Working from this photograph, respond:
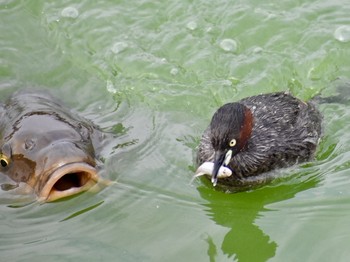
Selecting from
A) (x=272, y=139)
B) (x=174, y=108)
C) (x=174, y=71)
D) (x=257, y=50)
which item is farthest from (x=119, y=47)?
(x=272, y=139)

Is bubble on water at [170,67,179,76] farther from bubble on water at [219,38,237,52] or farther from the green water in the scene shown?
bubble on water at [219,38,237,52]

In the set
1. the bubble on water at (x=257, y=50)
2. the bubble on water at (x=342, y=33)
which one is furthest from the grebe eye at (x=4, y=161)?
the bubble on water at (x=342, y=33)

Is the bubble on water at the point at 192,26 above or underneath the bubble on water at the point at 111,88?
above

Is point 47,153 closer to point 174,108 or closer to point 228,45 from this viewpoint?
point 174,108

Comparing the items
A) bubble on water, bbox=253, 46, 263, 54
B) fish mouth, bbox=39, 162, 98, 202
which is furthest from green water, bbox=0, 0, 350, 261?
fish mouth, bbox=39, 162, 98, 202

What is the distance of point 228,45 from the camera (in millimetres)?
9328

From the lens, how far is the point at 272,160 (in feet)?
24.6

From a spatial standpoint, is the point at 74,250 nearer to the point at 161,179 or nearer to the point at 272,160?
the point at 161,179

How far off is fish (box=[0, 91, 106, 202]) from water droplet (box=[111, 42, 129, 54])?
1.94 meters

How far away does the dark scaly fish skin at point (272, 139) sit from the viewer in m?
7.34

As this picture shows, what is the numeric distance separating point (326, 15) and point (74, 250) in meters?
5.05

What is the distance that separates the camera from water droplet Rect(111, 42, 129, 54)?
9406mm

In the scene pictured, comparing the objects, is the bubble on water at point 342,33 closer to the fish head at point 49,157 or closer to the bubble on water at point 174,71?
the bubble on water at point 174,71

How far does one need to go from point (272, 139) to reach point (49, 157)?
96.1 inches
